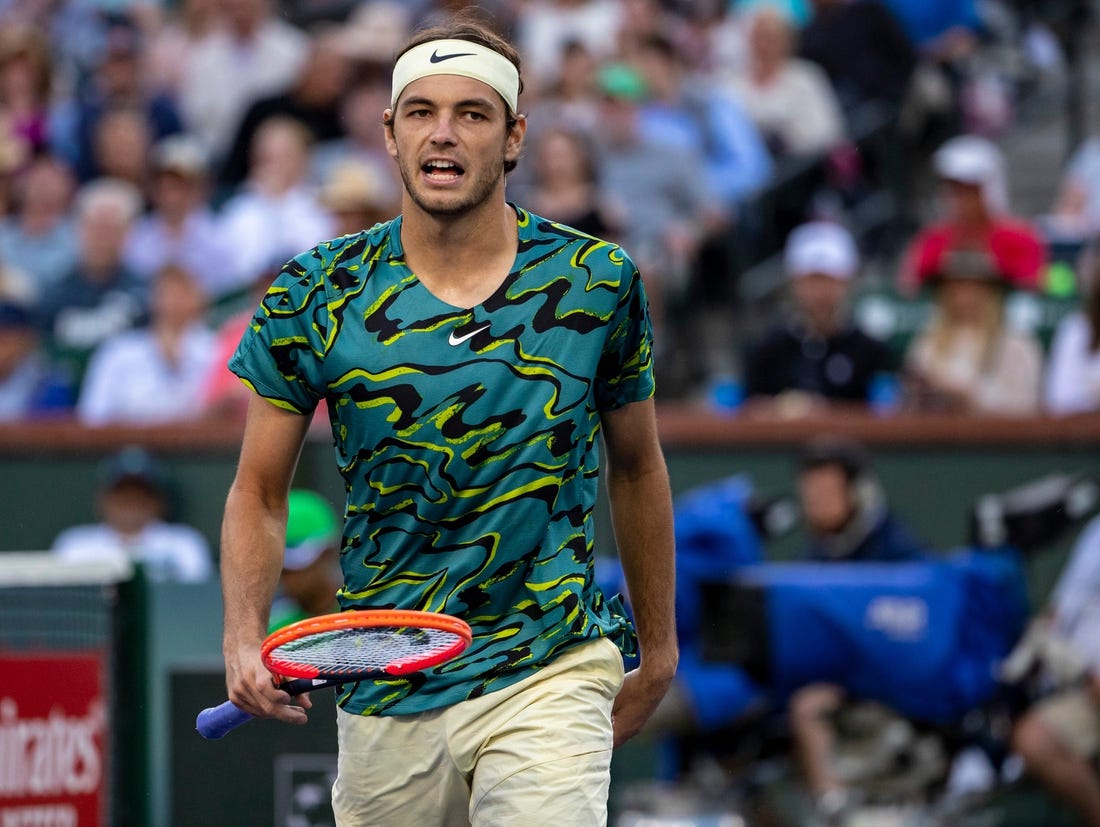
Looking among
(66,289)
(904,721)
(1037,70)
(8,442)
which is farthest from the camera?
(1037,70)

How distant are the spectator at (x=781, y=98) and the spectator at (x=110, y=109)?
12.4 ft

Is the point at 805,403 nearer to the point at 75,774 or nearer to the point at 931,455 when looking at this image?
the point at 931,455

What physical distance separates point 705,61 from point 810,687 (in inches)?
239

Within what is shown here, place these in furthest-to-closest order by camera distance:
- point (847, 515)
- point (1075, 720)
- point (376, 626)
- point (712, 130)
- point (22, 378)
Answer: point (712, 130) < point (22, 378) < point (847, 515) < point (1075, 720) < point (376, 626)

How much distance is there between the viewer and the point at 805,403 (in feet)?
32.0

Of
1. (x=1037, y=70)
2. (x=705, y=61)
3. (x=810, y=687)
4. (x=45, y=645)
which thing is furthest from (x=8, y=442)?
(x=1037, y=70)

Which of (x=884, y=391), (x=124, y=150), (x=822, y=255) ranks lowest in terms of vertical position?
(x=884, y=391)

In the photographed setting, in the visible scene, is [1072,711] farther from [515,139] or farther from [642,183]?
[515,139]

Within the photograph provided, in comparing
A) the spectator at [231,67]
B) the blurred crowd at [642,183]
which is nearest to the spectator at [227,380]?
the blurred crowd at [642,183]

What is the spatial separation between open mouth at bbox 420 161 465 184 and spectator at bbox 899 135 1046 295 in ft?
20.4

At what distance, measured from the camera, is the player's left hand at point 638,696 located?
4348 mm

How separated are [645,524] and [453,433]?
55cm

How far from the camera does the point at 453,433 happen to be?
392 cm

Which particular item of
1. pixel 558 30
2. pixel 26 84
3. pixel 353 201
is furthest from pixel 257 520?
pixel 26 84
